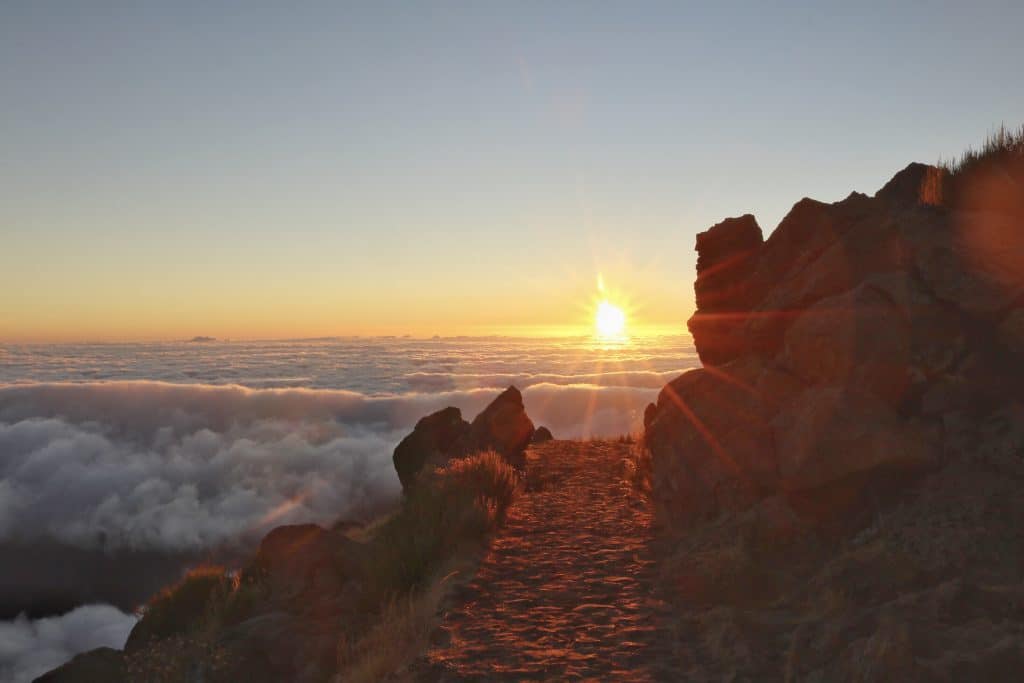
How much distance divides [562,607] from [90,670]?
10.6 meters

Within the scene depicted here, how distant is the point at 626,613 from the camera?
6637 mm

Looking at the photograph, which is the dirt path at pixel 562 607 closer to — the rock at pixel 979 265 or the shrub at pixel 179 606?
the rock at pixel 979 265

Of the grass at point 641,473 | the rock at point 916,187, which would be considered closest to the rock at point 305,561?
the grass at point 641,473

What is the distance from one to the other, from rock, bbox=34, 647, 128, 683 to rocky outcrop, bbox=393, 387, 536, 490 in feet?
24.3

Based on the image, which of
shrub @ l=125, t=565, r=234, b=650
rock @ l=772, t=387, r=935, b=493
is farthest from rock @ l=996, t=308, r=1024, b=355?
shrub @ l=125, t=565, r=234, b=650

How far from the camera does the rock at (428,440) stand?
2002cm

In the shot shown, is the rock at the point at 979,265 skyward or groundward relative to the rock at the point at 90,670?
skyward

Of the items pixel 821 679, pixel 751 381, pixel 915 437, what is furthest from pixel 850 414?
pixel 821 679

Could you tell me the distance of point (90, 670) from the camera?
1219 centimetres

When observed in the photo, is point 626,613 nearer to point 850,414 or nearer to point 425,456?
point 850,414

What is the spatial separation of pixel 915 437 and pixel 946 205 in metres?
4.07

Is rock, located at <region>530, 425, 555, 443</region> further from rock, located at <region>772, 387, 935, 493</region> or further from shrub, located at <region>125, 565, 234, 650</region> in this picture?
rock, located at <region>772, 387, 935, 493</region>

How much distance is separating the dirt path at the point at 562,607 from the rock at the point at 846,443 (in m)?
2.11

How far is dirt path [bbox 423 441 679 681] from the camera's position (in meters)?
5.51
